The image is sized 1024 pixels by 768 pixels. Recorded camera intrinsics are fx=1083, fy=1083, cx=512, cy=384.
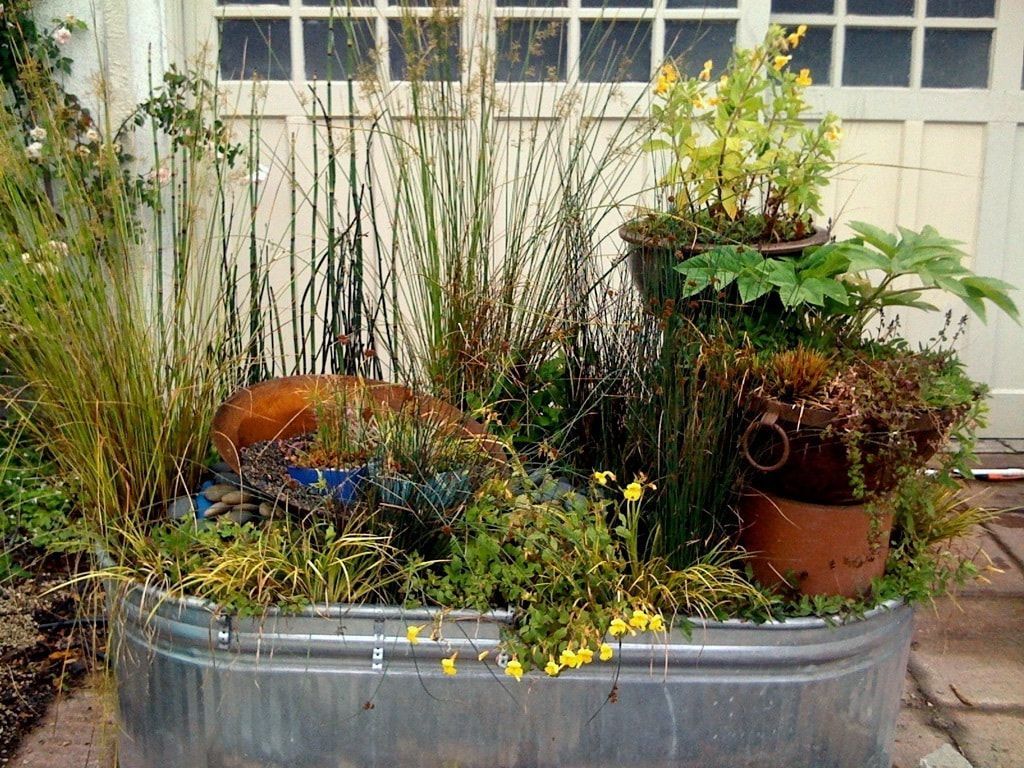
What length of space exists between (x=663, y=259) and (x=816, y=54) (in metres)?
1.75

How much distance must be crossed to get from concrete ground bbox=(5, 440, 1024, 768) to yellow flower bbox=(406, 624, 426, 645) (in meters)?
0.70

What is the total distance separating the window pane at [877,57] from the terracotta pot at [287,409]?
81.5 inches

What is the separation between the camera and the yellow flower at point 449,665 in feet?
6.01

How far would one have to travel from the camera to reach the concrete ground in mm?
2223

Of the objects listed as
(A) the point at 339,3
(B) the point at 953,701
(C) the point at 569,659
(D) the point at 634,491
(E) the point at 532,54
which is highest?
(A) the point at 339,3

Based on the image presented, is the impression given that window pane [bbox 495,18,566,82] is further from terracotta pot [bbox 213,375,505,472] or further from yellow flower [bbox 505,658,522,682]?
yellow flower [bbox 505,658,522,682]

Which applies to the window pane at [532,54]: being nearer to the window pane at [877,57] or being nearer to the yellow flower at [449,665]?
the window pane at [877,57]

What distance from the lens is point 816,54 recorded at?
11.7 ft

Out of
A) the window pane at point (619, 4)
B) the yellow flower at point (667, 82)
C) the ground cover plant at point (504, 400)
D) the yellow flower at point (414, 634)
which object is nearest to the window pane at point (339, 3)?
the window pane at point (619, 4)

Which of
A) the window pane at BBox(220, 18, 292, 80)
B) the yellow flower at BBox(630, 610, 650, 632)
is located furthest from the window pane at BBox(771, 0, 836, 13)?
the yellow flower at BBox(630, 610, 650, 632)

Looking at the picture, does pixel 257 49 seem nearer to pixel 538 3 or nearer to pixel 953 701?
pixel 538 3

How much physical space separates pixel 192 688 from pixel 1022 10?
3.27 m

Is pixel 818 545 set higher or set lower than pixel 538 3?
lower

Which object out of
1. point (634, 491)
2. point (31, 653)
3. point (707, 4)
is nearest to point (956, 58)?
point (707, 4)
